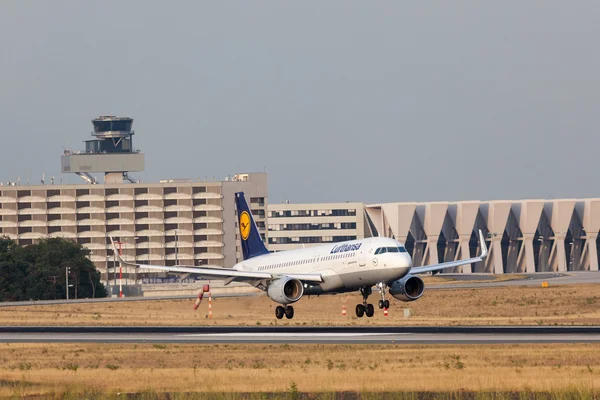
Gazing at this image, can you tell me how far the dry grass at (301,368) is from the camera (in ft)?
110

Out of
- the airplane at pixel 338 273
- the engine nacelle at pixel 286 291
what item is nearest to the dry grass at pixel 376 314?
the engine nacelle at pixel 286 291

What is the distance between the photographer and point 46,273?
160 meters

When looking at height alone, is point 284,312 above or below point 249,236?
below

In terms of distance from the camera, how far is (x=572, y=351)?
40750mm

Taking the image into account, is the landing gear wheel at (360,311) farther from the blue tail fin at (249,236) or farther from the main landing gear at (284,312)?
the blue tail fin at (249,236)

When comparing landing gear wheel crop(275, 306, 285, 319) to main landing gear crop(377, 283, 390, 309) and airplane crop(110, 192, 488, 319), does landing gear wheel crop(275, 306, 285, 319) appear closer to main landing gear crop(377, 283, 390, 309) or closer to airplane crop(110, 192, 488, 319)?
airplane crop(110, 192, 488, 319)

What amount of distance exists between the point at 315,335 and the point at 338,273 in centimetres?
1252

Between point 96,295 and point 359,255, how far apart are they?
109 meters

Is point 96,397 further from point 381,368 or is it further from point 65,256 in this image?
point 65,256

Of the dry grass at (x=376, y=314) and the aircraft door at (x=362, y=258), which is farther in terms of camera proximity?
the dry grass at (x=376, y=314)

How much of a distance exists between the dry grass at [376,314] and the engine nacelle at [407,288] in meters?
1.55

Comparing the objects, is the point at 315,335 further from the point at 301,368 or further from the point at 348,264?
the point at 301,368

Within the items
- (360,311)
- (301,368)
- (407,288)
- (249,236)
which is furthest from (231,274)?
(301,368)

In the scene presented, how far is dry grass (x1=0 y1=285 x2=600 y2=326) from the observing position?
67.8 meters
